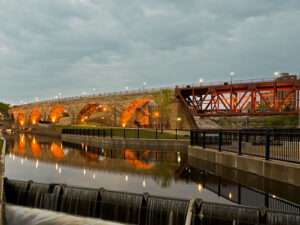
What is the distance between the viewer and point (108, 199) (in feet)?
25.2

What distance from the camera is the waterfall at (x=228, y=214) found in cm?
614

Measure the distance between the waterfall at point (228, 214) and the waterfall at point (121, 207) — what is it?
2024mm

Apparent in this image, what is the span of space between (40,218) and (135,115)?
66640mm

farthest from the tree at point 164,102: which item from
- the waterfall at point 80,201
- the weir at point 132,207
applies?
the waterfall at point 80,201

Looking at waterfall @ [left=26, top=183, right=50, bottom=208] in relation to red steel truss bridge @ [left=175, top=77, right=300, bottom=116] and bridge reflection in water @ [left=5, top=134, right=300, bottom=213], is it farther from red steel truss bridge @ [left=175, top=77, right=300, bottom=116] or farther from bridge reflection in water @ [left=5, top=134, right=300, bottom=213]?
red steel truss bridge @ [left=175, top=77, right=300, bottom=116]

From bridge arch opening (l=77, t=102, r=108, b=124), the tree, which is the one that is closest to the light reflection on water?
the tree

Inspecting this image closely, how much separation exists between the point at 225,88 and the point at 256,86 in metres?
6.11

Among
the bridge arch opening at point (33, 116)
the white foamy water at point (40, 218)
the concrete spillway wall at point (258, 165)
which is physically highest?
the bridge arch opening at point (33, 116)

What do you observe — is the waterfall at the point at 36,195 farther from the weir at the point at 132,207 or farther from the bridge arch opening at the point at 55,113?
the bridge arch opening at the point at 55,113

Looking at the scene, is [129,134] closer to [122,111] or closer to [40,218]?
[40,218]

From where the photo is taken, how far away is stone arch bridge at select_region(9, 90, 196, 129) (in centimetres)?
5306

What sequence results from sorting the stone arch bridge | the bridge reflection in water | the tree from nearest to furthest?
1. the bridge reflection in water
2. the tree
3. the stone arch bridge

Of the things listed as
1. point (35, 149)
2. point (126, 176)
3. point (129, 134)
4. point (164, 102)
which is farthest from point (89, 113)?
point (126, 176)

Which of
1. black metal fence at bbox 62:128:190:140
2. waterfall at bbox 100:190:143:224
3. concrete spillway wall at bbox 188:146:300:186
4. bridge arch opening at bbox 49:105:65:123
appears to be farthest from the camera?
bridge arch opening at bbox 49:105:65:123
